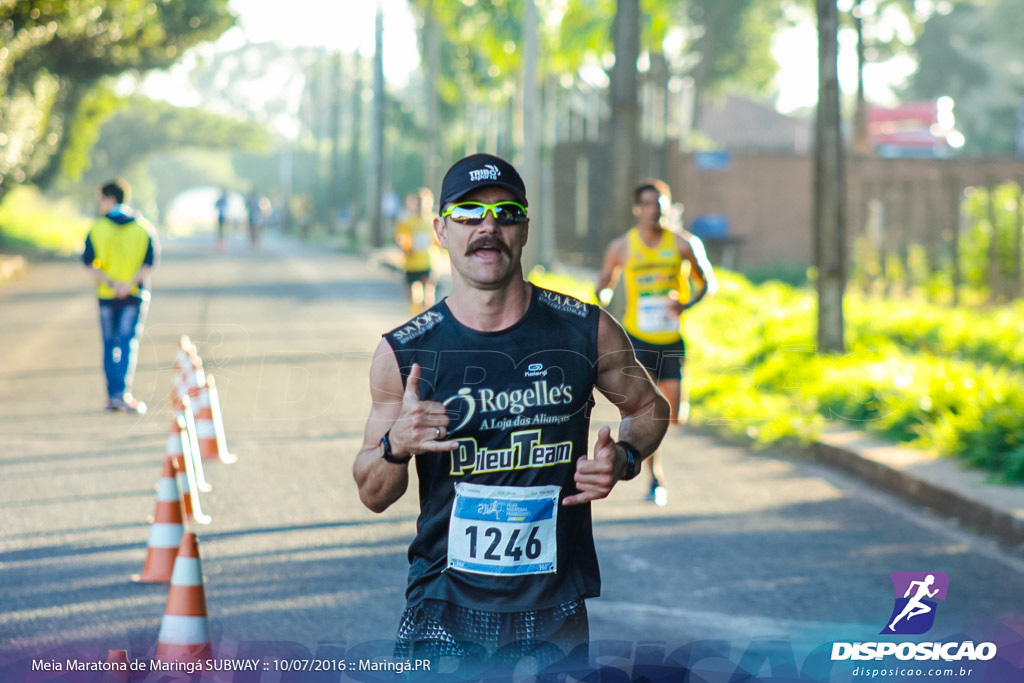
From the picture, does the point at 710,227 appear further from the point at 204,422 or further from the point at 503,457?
the point at 503,457

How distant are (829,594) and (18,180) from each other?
121 ft

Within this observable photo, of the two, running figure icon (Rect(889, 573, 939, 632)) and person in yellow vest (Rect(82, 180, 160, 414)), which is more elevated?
person in yellow vest (Rect(82, 180, 160, 414))

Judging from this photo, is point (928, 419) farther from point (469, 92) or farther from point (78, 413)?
point (469, 92)

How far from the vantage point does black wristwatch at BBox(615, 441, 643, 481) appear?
373 cm

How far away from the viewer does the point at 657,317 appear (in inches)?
372

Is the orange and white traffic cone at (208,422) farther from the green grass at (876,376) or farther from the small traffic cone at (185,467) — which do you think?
the green grass at (876,376)

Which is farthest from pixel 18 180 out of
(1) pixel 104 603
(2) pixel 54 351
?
(1) pixel 104 603

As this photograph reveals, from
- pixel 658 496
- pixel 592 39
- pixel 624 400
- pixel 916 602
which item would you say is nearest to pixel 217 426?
pixel 658 496

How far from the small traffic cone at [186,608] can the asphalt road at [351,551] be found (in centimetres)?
41

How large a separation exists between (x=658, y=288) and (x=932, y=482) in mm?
2178

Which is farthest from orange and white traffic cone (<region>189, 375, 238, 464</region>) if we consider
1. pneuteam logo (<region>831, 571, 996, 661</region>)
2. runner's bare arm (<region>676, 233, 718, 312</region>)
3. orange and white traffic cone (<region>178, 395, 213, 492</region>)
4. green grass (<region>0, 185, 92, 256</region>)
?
green grass (<region>0, 185, 92, 256</region>)

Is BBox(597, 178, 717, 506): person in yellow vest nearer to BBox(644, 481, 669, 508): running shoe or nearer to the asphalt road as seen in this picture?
BBox(644, 481, 669, 508): running shoe

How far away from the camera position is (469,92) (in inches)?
1858

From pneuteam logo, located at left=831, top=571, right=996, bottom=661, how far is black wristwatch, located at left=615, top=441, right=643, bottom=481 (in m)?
1.81
